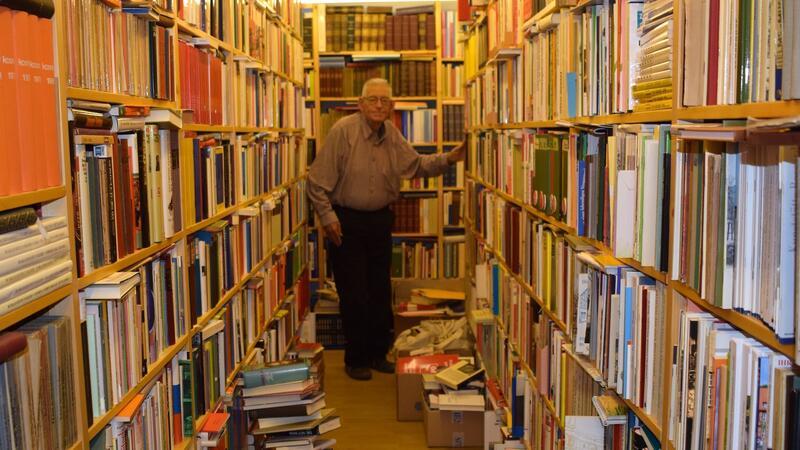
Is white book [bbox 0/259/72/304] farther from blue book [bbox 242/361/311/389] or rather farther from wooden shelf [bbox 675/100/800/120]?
blue book [bbox 242/361/311/389]

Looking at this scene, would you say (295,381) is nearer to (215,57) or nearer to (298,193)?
(215,57)

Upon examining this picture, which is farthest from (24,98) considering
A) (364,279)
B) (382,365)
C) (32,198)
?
(382,365)

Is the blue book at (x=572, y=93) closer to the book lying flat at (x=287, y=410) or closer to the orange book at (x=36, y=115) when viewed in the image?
the orange book at (x=36, y=115)

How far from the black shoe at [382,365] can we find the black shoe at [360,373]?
0.33 feet

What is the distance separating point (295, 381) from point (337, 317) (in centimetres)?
219

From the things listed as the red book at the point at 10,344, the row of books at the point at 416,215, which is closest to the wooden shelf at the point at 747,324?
the red book at the point at 10,344

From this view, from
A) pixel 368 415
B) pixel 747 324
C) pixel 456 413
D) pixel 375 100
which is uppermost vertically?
pixel 375 100

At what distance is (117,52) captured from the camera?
5.91ft

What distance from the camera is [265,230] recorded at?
3.88 m

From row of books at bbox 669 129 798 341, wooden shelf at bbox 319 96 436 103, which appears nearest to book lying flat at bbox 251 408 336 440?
row of books at bbox 669 129 798 341

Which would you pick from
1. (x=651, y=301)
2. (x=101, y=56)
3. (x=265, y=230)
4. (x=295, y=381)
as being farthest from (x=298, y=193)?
(x=651, y=301)

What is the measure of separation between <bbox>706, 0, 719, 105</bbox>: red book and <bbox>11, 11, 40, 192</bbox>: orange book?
1.14 meters

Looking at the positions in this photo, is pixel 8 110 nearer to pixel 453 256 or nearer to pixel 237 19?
pixel 237 19

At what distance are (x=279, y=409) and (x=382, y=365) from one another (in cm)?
167
